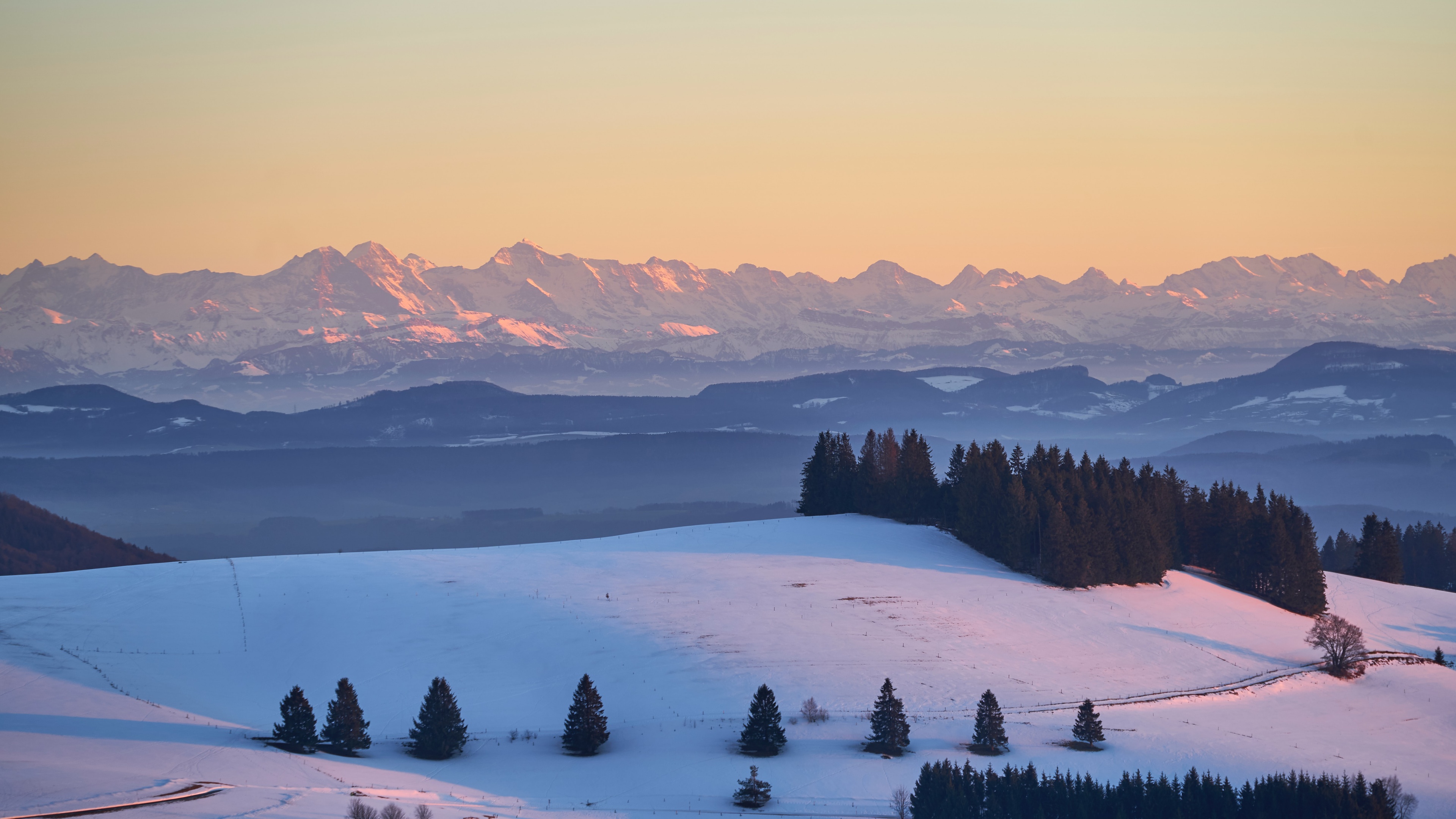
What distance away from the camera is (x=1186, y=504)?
138 m

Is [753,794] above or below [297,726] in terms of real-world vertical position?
below

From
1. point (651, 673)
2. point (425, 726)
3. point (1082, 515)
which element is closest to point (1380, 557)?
point (1082, 515)

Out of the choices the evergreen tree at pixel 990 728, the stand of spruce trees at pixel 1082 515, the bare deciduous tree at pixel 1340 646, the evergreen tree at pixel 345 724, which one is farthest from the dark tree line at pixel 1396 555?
the evergreen tree at pixel 345 724

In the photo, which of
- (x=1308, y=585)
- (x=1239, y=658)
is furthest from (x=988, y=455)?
(x=1239, y=658)

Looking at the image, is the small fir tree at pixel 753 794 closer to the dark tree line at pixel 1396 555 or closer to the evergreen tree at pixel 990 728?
the evergreen tree at pixel 990 728

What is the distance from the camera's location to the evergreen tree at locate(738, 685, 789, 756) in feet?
230

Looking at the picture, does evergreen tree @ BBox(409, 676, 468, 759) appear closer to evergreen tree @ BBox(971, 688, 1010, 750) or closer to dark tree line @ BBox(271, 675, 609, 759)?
dark tree line @ BBox(271, 675, 609, 759)

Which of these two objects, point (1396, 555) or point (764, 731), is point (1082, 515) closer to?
point (1396, 555)

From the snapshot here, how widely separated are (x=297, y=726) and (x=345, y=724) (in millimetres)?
2521

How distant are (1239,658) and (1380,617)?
3102 cm

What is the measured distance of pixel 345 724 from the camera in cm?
6962

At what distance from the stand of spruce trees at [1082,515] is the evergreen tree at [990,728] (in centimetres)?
4802

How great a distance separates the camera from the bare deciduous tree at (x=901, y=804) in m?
60.2

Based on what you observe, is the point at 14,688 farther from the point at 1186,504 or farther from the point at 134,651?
the point at 1186,504
